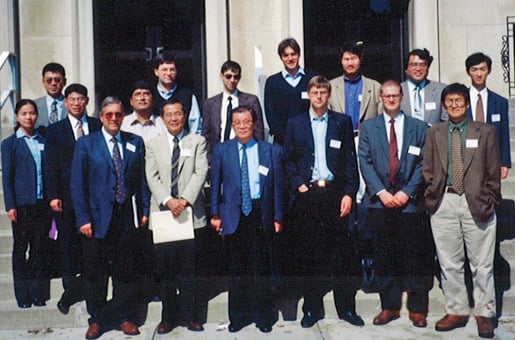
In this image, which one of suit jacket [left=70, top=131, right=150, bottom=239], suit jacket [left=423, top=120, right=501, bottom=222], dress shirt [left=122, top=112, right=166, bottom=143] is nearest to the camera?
suit jacket [left=423, top=120, right=501, bottom=222]

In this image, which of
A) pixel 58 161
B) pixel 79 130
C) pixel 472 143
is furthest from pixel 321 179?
pixel 58 161

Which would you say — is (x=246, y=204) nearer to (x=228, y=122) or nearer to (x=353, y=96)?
(x=228, y=122)

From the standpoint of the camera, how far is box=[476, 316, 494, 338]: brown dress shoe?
602 centimetres

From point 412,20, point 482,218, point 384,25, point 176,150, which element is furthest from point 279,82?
point 384,25

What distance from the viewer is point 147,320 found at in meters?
6.63

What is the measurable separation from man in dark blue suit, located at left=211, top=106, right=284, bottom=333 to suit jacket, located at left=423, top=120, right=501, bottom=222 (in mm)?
1288

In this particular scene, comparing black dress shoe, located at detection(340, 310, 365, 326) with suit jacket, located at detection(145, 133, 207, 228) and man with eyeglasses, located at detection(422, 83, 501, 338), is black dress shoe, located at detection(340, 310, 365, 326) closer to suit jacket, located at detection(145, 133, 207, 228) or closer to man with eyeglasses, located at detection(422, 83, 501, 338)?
man with eyeglasses, located at detection(422, 83, 501, 338)

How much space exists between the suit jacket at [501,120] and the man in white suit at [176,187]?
2644 mm


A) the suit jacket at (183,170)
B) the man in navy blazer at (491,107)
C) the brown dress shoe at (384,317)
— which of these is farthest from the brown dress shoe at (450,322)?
the suit jacket at (183,170)

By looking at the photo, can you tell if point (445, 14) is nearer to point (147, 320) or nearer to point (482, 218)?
point (482, 218)

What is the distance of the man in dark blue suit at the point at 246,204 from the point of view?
6191mm

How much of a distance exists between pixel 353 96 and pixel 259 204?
1519mm

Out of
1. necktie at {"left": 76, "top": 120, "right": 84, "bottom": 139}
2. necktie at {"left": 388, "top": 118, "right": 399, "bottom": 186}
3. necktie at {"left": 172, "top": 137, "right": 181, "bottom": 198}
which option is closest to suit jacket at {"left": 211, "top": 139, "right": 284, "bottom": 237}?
necktie at {"left": 172, "top": 137, "right": 181, "bottom": 198}

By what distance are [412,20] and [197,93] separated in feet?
10.8
